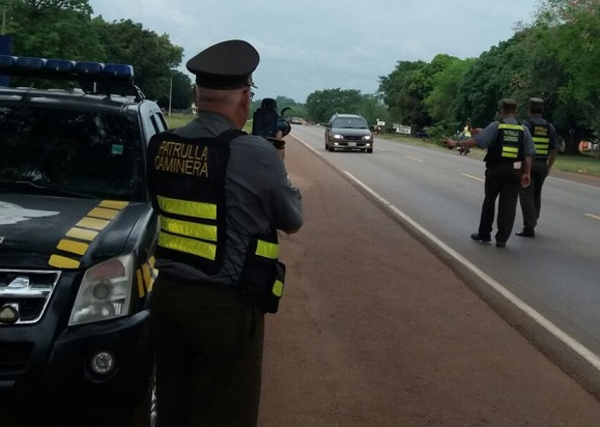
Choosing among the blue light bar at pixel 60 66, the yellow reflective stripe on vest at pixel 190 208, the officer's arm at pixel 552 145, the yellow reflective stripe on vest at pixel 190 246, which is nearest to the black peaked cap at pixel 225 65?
the yellow reflective stripe on vest at pixel 190 208

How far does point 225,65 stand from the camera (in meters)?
3.16

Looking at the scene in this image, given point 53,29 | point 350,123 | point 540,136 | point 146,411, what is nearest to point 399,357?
point 146,411

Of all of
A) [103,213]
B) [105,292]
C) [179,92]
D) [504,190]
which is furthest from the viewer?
[179,92]

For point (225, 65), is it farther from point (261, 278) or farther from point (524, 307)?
point (524, 307)

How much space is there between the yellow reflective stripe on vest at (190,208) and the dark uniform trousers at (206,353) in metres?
0.24

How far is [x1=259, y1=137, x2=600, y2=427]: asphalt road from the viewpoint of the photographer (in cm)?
534

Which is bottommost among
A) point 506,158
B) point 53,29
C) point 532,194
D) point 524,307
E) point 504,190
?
point 524,307

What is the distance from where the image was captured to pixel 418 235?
12789 mm

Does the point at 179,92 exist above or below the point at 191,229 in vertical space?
below

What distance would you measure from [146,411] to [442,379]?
2.34 metres

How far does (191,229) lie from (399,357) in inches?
142

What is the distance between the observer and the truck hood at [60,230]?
403 cm

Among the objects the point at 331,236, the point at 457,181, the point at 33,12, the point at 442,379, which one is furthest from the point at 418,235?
the point at 33,12

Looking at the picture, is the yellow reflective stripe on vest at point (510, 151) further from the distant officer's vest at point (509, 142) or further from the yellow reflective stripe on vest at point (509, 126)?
the yellow reflective stripe on vest at point (509, 126)
